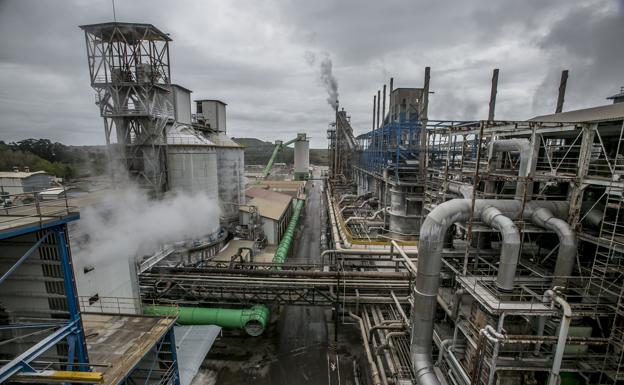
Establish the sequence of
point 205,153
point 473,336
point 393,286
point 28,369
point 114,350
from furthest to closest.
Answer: point 205,153
point 393,286
point 114,350
point 473,336
point 28,369

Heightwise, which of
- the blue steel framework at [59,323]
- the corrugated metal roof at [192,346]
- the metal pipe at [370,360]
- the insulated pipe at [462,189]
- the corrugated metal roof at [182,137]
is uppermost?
the corrugated metal roof at [182,137]

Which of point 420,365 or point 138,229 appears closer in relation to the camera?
point 420,365

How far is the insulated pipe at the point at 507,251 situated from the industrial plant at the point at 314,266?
4 cm

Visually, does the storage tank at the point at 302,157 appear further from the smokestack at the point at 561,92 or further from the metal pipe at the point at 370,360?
the metal pipe at the point at 370,360

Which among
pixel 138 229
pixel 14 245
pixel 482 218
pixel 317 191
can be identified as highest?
pixel 482 218

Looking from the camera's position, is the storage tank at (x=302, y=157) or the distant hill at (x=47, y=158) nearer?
the distant hill at (x=47, y=158)

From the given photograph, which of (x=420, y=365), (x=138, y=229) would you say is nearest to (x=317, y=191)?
(x=138, y=229)

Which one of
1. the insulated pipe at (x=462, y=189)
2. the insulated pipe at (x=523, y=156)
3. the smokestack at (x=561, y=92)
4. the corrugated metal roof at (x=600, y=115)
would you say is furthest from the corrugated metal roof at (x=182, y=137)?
the smokestack at (x=561, y=92)

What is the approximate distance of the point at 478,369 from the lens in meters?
7.24

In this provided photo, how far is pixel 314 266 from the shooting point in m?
15.7

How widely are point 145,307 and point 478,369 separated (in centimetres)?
1403


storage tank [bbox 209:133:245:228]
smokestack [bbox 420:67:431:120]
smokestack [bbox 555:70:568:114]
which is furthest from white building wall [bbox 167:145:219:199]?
smokestack [bbox 555:70:568:114]

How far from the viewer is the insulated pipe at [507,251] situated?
720 cm

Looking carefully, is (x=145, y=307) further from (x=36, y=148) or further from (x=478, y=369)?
(x=478, y=369)
